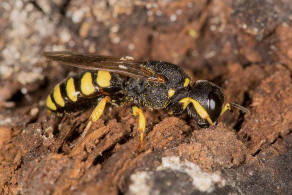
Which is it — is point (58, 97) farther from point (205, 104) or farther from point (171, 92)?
point (205, 104)

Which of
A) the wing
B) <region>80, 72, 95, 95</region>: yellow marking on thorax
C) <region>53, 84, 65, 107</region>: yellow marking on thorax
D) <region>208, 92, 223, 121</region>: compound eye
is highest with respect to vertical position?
the wing

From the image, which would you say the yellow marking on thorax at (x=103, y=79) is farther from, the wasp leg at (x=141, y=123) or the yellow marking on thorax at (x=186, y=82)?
the yellow marking on thorax at (x=186, y=82)

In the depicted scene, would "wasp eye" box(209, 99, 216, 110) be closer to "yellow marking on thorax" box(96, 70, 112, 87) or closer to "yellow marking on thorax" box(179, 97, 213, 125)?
"yellow marking on thorax" box(179, 97, 213, 125)

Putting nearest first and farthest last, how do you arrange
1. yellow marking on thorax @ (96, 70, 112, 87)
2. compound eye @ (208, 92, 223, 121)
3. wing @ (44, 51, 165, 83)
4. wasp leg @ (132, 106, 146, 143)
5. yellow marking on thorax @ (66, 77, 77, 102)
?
wasp leg @ (132, 106, 146, 143)
compound eye @ (208, 92, 223, 121)
wing @ (44, 51, 165, 83)
yellow marking on thorax @ (66, 77, 77, 102)
yellow marking on thorax @ (96, 70, 112, 87)

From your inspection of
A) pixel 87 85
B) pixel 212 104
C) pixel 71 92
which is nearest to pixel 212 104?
pixel 212 104

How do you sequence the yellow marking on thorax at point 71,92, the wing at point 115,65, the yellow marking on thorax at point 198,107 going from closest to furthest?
the yellow marking on thorax at point 198,107, the wing at point 115,65, the yellow marking on thorax at point 71,92

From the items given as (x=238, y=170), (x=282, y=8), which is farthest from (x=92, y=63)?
(x=282, y=8)

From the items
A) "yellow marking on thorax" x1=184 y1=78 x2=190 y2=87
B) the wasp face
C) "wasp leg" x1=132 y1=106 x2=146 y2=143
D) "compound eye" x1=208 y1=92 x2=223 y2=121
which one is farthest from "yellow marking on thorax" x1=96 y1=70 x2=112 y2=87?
"compound eye" x1=208 y1=92 x2=223 y2=121

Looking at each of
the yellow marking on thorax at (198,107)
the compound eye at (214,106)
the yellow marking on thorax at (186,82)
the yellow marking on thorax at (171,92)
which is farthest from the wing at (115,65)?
the compound eye at (214,106)
